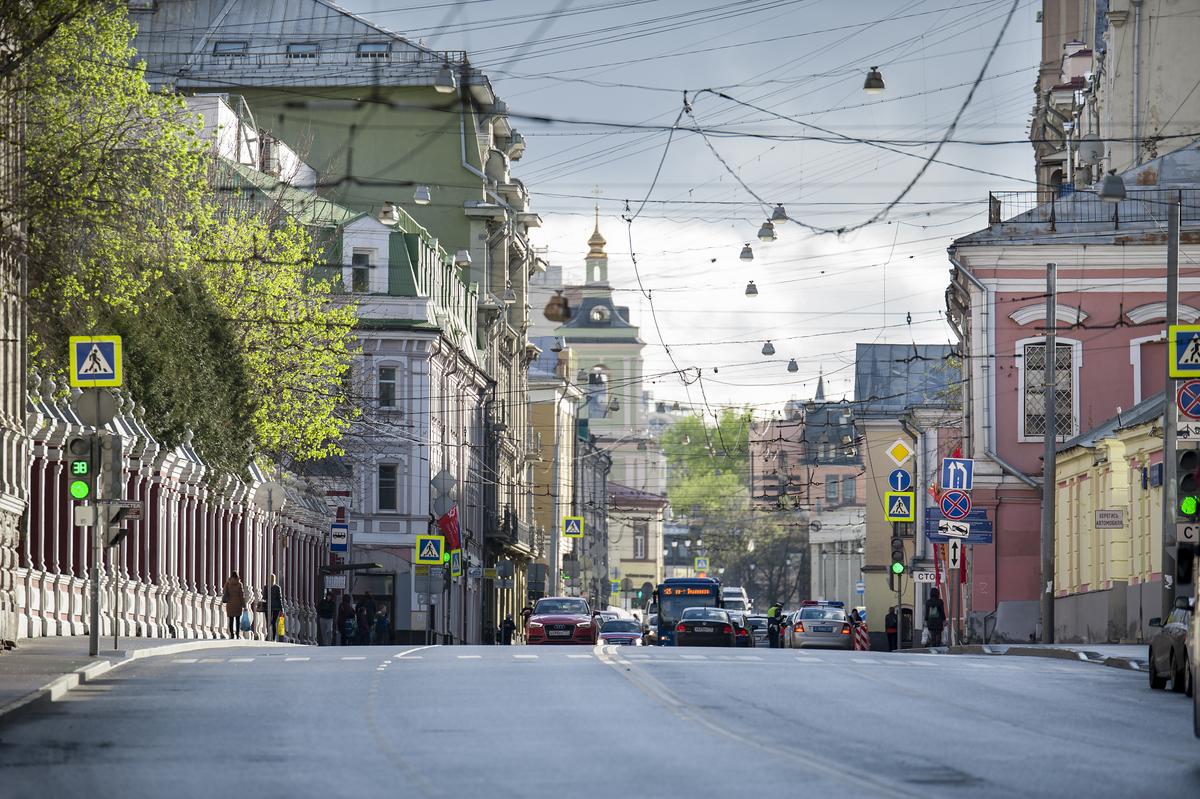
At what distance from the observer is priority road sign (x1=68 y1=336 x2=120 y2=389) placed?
23703mm

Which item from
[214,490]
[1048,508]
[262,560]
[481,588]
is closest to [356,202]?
[481,588]

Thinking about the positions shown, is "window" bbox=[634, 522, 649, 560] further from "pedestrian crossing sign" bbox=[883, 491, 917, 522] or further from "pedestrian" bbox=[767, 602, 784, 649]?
"pedestrian crossing sign" bbox=[883, 491, 917, 522]

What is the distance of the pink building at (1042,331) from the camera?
4772cm

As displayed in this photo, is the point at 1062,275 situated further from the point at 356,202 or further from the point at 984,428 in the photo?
the point at 356,202

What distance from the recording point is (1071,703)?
1862cm

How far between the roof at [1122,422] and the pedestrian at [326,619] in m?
20.9

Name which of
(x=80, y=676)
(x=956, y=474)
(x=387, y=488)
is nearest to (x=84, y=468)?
(x=80, y=676)

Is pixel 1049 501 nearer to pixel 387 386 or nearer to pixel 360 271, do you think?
pixel 360 271

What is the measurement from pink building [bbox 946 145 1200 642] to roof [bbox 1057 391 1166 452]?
1.52 meters

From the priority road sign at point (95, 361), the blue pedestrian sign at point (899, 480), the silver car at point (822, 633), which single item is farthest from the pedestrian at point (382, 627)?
the priority road sign at point (95, 361)

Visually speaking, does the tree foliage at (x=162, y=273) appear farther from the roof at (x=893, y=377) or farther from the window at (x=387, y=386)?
the roof at (x=893, y=377)

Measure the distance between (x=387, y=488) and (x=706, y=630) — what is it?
56.5 feet

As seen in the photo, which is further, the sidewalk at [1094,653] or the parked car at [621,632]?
the parked car at [621,632]

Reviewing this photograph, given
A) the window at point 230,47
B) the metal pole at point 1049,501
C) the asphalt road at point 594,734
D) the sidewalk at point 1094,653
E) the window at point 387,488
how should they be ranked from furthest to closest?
1. the window at point 230,47
2. the window at point 387,488
3. the metal pole at point 1049,501
4. the sidewalk at point 1094,653
5. the asphalt road at point 594,734
